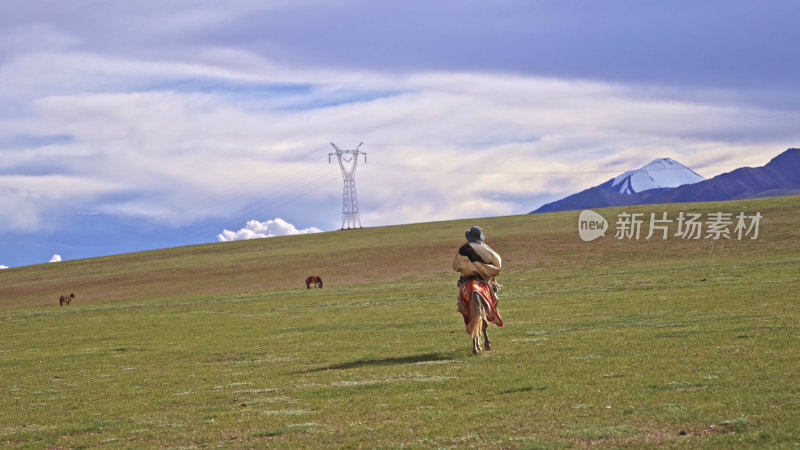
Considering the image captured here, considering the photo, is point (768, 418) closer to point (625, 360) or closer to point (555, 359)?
point (625, 360)

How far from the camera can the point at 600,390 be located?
1300 cm

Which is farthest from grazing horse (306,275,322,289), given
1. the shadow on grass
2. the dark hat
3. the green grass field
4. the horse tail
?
the horse tail

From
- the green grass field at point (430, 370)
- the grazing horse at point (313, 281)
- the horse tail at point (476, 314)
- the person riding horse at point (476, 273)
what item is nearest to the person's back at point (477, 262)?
the person riding horse at point (476, 273)

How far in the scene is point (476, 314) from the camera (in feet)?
62.1

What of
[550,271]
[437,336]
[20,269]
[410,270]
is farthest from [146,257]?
[437,336]

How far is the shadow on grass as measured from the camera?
18.8m

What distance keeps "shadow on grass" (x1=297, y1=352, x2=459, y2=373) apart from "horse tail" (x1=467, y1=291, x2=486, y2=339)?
0.85 metres

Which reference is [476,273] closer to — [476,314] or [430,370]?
[476,314]

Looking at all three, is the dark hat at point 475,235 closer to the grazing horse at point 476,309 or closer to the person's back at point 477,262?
the person's back at point 477,262

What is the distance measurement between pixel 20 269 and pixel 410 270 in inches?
3602

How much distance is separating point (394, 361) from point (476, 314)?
238cm

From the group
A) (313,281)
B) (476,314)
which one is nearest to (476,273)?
(476,314)

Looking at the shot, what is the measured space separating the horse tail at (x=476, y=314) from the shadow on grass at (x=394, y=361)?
33.6 inches

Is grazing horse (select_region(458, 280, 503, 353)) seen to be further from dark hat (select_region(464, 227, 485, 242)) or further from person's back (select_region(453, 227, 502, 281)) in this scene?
dark hat (select_region(464, 227, 485, 242))
